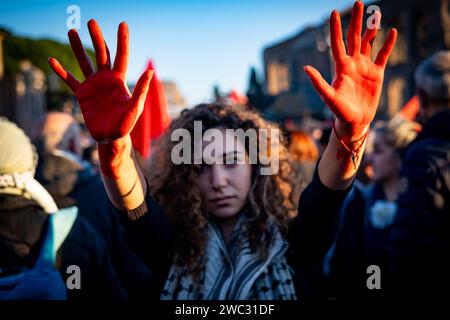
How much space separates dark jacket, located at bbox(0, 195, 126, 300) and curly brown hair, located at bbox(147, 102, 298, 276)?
34 cm

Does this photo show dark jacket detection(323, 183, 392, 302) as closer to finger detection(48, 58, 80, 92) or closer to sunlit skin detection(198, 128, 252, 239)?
sunlit skin detection(198, 128, 252, 239)

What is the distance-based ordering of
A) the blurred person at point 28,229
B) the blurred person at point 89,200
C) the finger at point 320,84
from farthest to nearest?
the blurred person at point 89,200 → the blurred person at point 28,229 → the finger at point 320,84

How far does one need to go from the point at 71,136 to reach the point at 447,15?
41.3 ft

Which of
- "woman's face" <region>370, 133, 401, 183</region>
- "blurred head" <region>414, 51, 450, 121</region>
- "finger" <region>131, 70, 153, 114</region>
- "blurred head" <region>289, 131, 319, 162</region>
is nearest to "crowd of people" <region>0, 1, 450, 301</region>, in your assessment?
"finger" <region>131, 70, 153, 114</region>

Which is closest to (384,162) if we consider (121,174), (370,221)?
(370,221)

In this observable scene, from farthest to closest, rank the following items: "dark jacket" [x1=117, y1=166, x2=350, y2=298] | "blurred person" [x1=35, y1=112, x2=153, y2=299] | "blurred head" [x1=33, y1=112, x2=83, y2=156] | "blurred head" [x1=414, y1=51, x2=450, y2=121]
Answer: "blurred head" [x1=33, y1=112, x2=83, y2=156], "blurred person" [x1=35, y1=112, x2=153, y2=299], "blurred head" [x1=414, y1=51, x2=450, y2=121], "dark jacket" [x1=117, y1=166, x2=350, y2=298]

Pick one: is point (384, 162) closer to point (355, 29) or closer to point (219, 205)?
point (219, 205)

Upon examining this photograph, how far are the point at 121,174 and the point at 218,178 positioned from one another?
1.26ft

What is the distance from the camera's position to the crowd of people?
113cm

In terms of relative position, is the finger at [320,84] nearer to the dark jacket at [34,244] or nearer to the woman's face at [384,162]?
the dark jacket at [34,244]

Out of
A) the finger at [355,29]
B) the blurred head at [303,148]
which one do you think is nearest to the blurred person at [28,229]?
the finger at [355,29]

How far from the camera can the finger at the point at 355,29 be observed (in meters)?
1.10

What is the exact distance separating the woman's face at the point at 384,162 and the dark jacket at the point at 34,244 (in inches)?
75.3

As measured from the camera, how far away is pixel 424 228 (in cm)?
160
